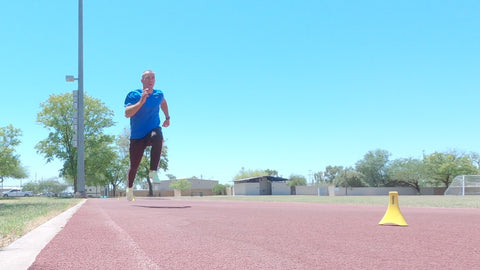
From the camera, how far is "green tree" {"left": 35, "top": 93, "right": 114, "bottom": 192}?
106 ft

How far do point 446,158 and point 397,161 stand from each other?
9629 millimetres

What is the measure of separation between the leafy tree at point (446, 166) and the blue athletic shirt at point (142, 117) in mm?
80419

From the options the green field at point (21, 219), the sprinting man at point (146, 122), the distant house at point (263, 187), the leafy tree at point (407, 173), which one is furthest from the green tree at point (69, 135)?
the leafy tree at point (407, 173)

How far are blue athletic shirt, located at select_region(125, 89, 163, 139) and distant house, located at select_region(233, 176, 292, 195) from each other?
70.8 metres

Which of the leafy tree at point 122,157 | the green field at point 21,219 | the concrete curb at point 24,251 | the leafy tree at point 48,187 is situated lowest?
the leafy tree at point 48,187

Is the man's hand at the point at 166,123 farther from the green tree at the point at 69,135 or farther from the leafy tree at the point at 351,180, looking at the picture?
the leafy tree at the point at 351,180

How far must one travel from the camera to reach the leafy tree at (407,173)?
254 ft

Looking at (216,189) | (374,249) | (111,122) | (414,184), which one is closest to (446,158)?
(414,184)

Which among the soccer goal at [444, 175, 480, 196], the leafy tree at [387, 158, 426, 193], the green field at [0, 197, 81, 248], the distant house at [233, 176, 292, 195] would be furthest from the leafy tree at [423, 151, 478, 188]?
the green field at [0, 197, 81, 248]

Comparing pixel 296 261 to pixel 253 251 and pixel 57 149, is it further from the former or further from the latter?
pixel 57 149

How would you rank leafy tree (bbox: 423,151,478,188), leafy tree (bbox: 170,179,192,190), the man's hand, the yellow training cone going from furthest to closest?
1. leafy tree (bbox: 170,179,192,190)
2. leafy tree (bbox: 423,151,478,188)
3. the man's hand
4. the yellow training cone

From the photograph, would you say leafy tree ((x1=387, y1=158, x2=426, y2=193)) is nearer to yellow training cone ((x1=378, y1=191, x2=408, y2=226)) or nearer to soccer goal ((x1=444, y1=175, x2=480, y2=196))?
soccer goal ((x1=444, y1=175, x2=480, y2=196))

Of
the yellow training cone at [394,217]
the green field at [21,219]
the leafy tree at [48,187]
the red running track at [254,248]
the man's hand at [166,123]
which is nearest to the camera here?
the red running track at [254,248]

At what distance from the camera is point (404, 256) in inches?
141
